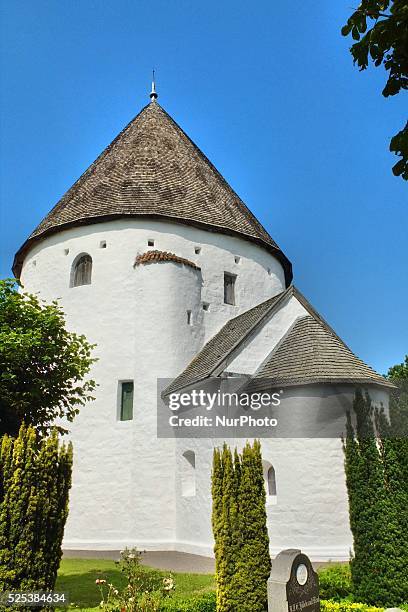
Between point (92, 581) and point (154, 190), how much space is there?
1307 centimetres

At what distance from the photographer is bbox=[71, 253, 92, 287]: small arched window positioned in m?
18.4

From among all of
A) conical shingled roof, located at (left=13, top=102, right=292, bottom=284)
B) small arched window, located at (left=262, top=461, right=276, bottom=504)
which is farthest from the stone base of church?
conical shingled roof, located at (left=13, top=102, right=292, bottom=284)

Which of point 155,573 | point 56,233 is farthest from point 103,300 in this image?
point 155,573

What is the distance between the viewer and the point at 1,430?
34.0ft

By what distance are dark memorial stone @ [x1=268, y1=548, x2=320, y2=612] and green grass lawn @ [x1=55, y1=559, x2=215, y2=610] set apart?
235cm

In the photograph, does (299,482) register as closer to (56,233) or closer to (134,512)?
(134,512)

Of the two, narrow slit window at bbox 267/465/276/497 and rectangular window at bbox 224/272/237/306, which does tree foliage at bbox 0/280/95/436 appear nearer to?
narrow slit window at bbox 267/465/276/497

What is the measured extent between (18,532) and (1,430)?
11.9 feet

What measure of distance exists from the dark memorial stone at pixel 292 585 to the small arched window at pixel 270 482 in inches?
188

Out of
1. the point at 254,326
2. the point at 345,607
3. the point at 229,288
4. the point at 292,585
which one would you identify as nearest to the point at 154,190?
the point at 229,288

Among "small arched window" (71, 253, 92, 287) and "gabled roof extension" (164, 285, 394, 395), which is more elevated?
"small arched window" (71, 253, 92, 287)

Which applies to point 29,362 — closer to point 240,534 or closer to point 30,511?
point 30,511

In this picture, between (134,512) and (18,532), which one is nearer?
(18,532)

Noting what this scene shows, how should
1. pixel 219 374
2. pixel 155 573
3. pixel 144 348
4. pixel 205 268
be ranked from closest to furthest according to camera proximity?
pixel 155 573
pixel 219 374
pixel 144 348
pixel 205 268
